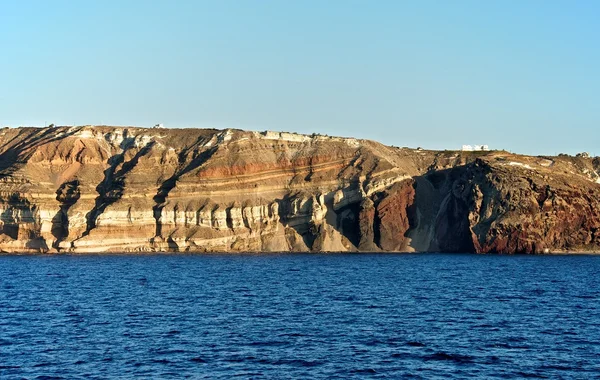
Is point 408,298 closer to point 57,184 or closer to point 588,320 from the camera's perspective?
point 588,320

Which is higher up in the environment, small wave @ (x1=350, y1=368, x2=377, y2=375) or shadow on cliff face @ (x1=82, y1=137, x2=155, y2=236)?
shadow on cliff face @ (x1=82, y1=137, x2=155, y2=236)

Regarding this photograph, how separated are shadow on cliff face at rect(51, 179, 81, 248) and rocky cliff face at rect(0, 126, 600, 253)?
20 centimetres

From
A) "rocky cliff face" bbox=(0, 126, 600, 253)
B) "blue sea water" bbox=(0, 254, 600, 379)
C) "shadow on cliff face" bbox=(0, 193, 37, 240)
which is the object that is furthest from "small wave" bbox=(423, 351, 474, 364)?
"shadow on cliff face" bbox=(0, 193, 37, 240)

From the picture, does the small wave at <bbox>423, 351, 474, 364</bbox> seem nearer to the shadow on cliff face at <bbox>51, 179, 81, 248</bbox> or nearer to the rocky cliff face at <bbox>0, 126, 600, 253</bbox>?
the rocky cliff face at <bbox>0, 126, 600, 253</bbox>

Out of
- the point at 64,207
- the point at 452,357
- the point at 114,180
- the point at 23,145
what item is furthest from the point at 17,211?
the point at 452,357

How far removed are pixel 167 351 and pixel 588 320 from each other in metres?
29.7

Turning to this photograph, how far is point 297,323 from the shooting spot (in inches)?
2239

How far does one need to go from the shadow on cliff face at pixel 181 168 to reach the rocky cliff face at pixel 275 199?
311mm

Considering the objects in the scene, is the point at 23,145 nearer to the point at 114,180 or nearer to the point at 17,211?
the point at 114,180

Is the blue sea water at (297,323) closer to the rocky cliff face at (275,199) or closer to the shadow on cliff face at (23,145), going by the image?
the rocky cliff face at (275,199)

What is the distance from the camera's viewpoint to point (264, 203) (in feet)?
456

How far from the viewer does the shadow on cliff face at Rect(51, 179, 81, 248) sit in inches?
5226

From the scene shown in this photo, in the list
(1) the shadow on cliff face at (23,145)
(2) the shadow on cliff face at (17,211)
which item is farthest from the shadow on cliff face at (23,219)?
(1) the shadow on cliff face at (23,145)

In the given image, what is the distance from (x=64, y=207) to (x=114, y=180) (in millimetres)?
9393
